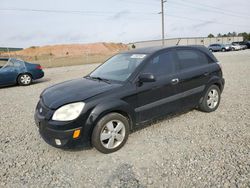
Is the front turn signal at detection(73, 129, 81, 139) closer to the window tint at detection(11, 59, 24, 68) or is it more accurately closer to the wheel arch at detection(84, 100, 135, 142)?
the wheel arch at detection(84, 100, 135, 142)

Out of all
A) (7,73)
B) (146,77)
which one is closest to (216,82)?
(146,77)

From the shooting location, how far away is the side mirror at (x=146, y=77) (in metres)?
3.29

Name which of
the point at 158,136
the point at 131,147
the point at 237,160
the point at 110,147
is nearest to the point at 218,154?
the point at 237,160

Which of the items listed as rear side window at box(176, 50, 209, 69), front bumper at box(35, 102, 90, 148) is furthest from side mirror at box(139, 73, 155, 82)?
front bumper at box(35, 102, 90, 148)

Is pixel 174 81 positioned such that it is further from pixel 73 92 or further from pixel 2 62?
pixel 2 62

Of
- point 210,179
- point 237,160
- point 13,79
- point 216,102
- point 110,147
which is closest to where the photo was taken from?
point 210,179

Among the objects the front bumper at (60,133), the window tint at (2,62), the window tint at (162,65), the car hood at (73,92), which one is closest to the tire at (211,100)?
the window tint at (162,65)

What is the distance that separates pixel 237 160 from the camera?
2.87m

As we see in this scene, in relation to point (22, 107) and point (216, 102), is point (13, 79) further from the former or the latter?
point (216, 102)

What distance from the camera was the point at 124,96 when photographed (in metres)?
3.25

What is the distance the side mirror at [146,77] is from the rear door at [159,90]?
128 mm

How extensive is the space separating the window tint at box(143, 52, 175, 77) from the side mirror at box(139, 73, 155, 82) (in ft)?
0.77

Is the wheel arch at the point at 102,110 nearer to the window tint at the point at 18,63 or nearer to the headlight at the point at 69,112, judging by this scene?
the headlight at the point at 69,112

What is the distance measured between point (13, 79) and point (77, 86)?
279 inches
